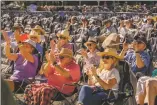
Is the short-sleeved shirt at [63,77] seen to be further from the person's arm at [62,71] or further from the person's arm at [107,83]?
the person's arm at [107,83]

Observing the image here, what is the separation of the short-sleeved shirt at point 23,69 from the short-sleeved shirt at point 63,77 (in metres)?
0.53

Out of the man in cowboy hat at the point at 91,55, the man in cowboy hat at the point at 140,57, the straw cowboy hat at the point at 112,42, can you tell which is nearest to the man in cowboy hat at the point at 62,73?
the man in cowboy hat at the point at 91,55

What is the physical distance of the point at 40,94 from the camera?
545 cm

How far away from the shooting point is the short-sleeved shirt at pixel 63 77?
5.82 m

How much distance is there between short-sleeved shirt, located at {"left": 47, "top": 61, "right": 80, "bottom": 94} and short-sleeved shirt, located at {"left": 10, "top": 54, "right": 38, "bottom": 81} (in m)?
0.53

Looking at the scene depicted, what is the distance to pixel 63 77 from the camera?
585 centimetres

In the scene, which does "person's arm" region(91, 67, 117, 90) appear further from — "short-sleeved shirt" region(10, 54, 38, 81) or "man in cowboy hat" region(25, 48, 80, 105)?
"short-sleeved shirt" region(10, 54, 38, 81)

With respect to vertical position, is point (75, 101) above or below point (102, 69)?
below

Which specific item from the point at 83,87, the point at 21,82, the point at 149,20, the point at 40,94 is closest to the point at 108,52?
the point at 83,87

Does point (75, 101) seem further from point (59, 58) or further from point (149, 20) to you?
point (149, 20)

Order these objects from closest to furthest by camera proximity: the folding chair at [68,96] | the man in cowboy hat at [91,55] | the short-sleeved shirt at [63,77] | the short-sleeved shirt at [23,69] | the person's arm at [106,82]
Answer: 1. the person's arm at [106,82]
2. the folding chair at [68,96]
3. the short-sleeved shirt at [63,77]
4. the short-sleeved shirt at [23,69]
5. the man in cowboy hat at [91,55]

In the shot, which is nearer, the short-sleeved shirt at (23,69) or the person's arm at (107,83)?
the person's arm at (107,83)

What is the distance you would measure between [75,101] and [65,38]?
2.72 meters

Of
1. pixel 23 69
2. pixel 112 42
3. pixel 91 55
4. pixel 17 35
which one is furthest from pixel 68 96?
pixel 17 35
